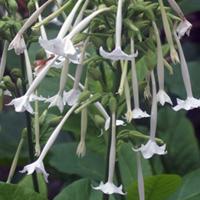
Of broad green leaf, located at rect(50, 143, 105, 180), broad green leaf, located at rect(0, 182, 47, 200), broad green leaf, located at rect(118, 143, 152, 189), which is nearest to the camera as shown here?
broad green leaf, located at rect(0, 182, 47, 200)

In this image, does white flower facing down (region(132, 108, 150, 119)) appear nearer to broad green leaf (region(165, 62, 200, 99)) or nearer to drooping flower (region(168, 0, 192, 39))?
drooping flower (region(168, 0, 192, 39))

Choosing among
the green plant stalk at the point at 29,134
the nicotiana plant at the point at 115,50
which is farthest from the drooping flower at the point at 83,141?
the green plant stalk at the point at 29,134

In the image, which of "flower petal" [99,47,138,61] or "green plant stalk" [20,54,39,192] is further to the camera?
"green plant stalk" [20,54,39,192]

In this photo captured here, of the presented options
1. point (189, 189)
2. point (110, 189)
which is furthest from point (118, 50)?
point (189, 189)

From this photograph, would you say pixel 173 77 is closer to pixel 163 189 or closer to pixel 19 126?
pixel 19 126

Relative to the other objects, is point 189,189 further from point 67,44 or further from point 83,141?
point 67,44

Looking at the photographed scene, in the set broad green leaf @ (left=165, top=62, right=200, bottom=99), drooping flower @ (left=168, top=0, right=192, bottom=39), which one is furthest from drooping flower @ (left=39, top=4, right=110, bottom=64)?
broad green leaf @ (left=165, top=62, right=200, bottom=99)

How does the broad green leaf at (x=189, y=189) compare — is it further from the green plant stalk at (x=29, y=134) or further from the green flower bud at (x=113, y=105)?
the green flower bud at (x=113, y=105)
